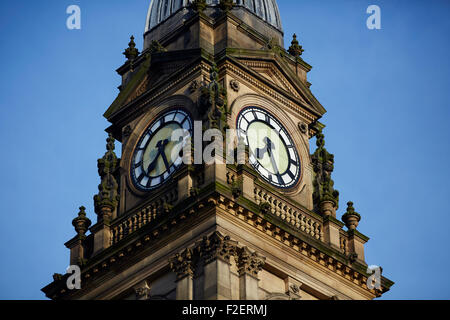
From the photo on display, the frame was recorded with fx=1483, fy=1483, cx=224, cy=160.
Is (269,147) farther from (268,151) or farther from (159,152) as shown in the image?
(159,152)

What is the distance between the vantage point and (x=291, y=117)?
5488 centimetres

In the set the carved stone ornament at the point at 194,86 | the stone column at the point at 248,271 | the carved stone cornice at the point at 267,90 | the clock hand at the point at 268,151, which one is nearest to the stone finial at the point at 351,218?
the clock hand at the point at 268,151

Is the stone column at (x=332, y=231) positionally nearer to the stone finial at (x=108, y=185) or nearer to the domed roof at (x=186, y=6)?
the stone finial at (x=108, y=185)

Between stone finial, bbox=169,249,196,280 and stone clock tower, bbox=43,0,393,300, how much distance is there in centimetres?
4

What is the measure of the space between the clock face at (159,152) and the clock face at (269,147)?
2186 millimetres

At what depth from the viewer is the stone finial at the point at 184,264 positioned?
47.7 m

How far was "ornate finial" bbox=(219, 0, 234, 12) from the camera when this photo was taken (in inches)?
2180

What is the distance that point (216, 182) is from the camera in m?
48.2

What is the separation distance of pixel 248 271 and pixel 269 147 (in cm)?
679

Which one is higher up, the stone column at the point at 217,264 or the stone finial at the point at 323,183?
the stone finial at the point at 323,183

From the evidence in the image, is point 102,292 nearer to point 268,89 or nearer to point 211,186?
point 211,186

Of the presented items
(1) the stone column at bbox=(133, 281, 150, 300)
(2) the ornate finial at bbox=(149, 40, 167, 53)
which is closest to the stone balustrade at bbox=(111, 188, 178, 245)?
(1) the stone column at bbox=(133, 281, 150, 300)

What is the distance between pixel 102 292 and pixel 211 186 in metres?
5.66
